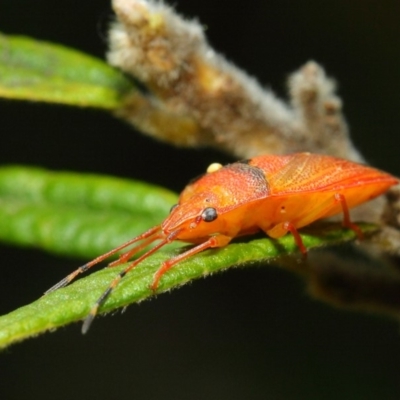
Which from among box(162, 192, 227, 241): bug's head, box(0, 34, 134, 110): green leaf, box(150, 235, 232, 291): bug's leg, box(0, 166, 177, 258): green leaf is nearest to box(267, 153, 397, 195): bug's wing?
box(162, 192, 227, 241): bug's head

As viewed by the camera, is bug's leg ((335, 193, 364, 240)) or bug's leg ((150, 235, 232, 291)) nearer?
bug's leg ((150, 235, 232, 291))

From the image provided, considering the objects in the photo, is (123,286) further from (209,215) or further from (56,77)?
(56,77)

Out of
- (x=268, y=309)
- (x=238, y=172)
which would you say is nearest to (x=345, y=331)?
(x=268, y=309)

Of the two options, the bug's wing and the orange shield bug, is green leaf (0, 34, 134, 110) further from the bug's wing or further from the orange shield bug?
the bug's wing

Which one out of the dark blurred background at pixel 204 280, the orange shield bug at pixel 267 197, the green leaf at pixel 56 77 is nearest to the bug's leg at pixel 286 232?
the orange shield bug at pixel 267 197

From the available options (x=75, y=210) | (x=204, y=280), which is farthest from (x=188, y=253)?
(x=204, y=280)

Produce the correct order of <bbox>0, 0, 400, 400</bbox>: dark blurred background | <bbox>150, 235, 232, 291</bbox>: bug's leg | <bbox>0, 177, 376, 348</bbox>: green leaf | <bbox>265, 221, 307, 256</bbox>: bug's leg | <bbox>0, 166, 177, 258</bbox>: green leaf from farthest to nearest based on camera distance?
<bbox>0, 0, 400, 400</bbox>: dark blurred background
<bbox>0, 166, 177, 258</bbox>: green leaf
<bbox>265, 221, 307, 256</bbox>: bug's leg
<bbox>150, 235, 232, 291</bbox>: bug's leg
<bbox>0, 177, 376, 348</bbox>: green leaf
